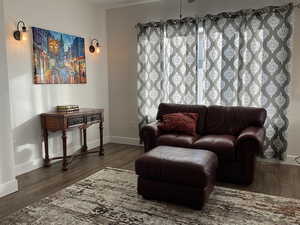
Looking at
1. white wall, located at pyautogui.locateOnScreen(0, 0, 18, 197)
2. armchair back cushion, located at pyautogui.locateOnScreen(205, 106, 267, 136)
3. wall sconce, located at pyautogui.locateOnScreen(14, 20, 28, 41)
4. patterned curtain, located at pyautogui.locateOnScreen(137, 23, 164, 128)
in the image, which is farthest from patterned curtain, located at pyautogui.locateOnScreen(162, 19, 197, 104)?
white wall, located at pyautogui.locateOnScreen(0, 0, 18, 197)

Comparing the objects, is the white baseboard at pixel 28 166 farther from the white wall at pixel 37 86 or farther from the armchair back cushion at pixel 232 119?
the armchair back cushion at pixel 232 119

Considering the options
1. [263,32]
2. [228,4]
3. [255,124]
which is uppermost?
[228,4]

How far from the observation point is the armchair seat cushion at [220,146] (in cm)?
300

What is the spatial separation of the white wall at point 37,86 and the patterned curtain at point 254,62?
6.72ft

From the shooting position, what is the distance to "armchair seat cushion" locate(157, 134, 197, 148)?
3.27 meters

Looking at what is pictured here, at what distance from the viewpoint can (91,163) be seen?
3869mm

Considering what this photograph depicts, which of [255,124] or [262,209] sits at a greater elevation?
[255,124]

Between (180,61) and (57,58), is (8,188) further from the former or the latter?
(180,61)

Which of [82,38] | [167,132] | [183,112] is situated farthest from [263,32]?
[82,38]

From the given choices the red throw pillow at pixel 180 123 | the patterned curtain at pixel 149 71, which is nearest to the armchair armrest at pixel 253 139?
the red throw pillow at pixel 180 123

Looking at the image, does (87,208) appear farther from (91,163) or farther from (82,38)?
(82,38)

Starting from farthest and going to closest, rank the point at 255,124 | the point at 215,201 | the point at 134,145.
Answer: the point at 134,145
the point at 255,124
the point at 215,201

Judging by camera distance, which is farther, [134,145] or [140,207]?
[134,145]

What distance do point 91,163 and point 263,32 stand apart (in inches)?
127
